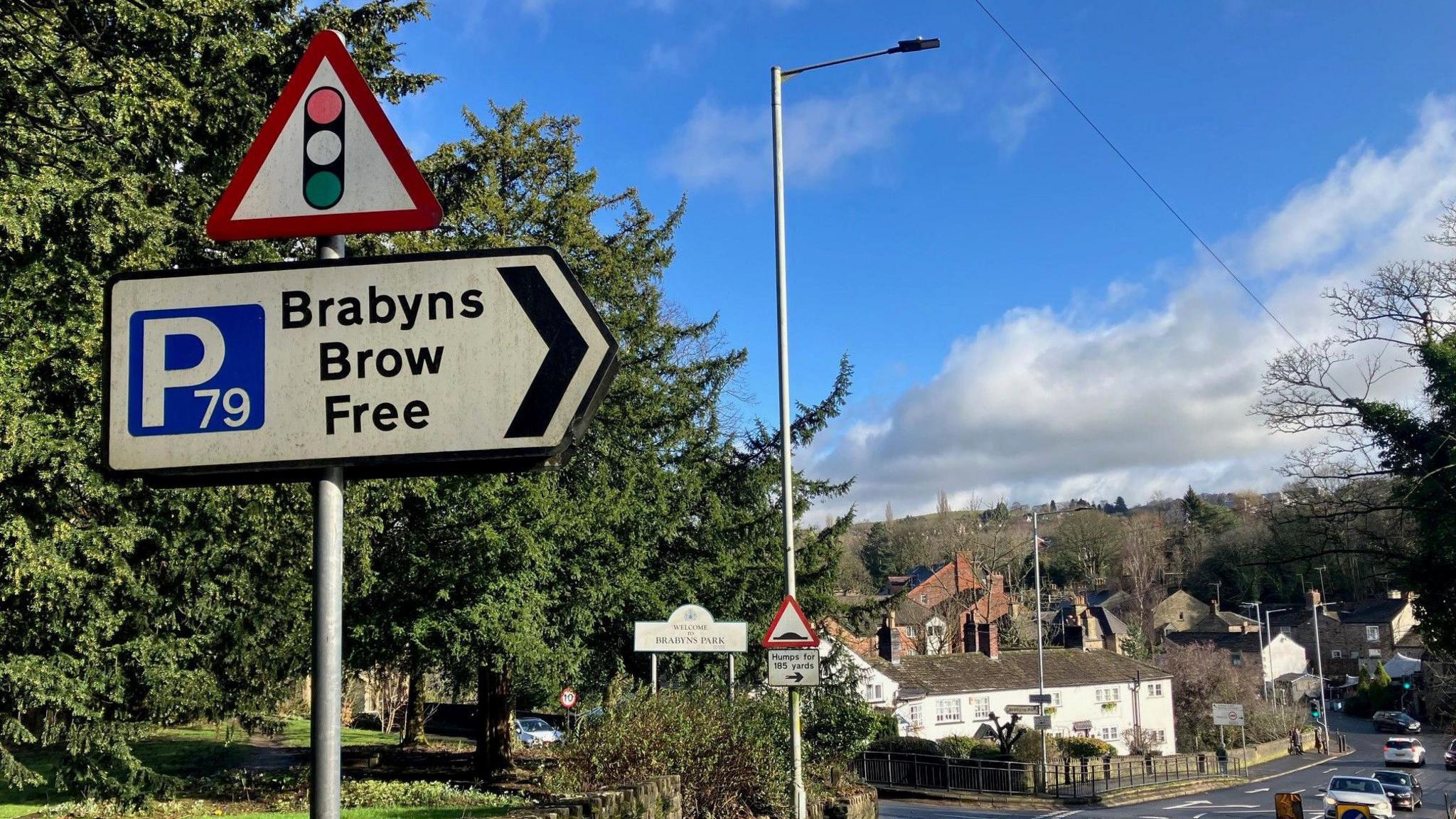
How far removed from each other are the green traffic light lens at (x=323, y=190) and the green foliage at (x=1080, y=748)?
50933 mm

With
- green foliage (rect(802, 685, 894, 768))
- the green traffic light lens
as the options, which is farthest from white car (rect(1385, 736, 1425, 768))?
the green traffic light lens

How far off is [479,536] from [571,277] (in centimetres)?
1863

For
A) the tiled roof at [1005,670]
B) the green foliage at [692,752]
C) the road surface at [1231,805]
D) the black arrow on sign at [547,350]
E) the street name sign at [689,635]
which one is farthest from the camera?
the tiled roof at [1005,670]

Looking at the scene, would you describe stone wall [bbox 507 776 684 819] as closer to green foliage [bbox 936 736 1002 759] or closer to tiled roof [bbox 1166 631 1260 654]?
green foliage [bbox 936 736 1002 759]

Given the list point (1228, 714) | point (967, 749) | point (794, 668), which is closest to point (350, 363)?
point (794, 668)

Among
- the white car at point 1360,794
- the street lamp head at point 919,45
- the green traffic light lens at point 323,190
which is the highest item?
the street lamp head at point 919,45

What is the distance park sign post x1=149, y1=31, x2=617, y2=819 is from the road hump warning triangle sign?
12.2m

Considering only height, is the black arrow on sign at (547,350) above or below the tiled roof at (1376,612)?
above

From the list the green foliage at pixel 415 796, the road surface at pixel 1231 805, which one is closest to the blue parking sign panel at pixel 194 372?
the green foliage at pixel 415 796

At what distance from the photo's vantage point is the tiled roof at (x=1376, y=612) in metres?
96.2

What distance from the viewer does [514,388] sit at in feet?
7.75

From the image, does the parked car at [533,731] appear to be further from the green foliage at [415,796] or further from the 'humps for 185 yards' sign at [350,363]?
the 'humps for 185 yards' sign at [350,363]

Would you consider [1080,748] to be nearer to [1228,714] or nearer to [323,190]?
[1228,714]

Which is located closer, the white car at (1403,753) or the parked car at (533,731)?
the parked car at (533,731)
